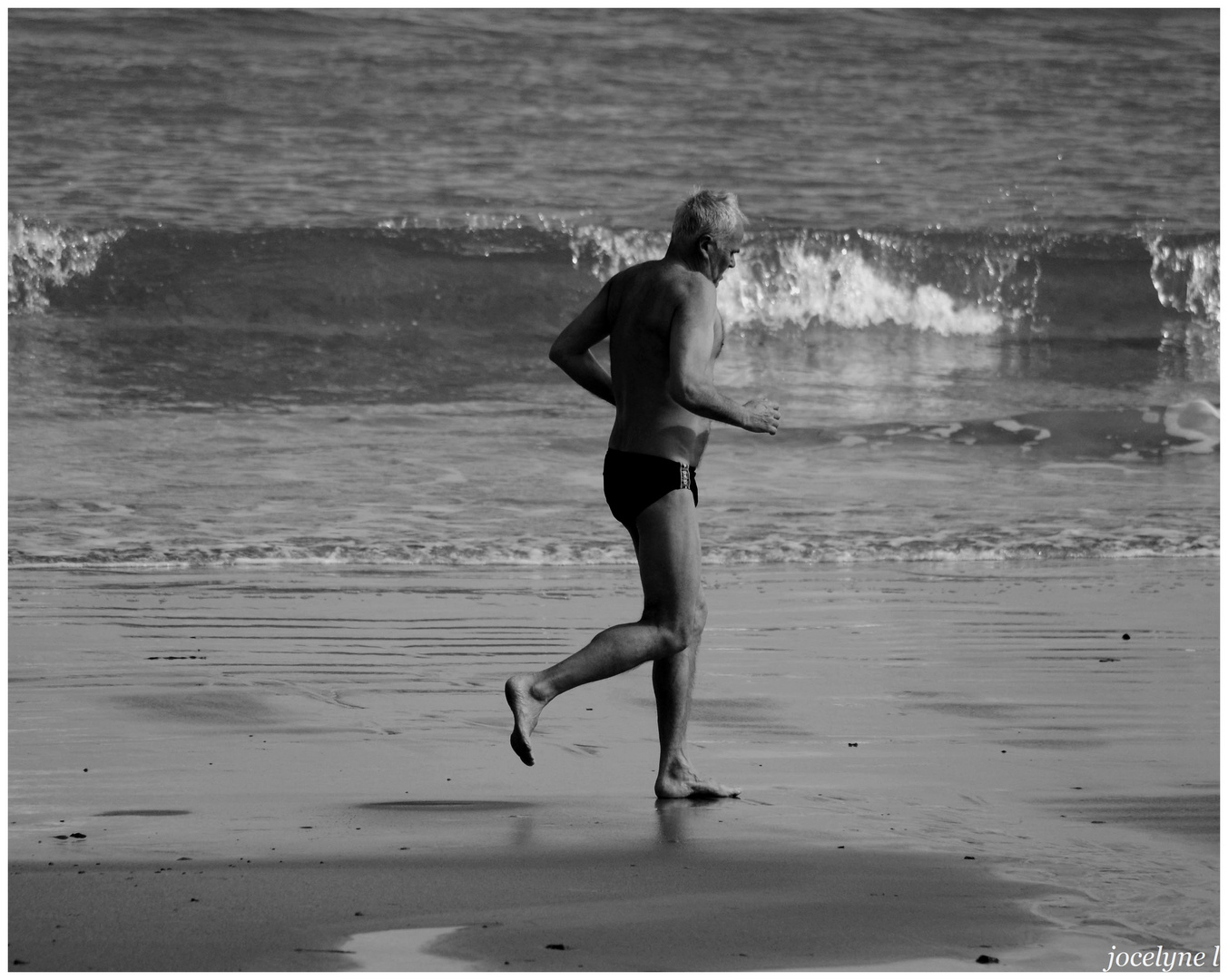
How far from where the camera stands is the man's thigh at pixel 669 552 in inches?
177

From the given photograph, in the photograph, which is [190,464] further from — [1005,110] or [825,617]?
[1005,110]

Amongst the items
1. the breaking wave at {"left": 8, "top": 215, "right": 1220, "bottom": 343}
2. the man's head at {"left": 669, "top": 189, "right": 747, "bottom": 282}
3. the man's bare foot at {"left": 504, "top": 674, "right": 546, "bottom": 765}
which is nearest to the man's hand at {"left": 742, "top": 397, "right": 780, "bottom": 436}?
the man's head at {"left": 669, "top": 189, "right": 747, "bottom": 282}

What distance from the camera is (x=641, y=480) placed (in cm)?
452

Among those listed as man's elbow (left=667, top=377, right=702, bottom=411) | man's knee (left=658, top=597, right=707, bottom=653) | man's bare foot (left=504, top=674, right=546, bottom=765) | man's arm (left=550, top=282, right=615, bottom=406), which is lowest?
man's bare foot (left=504, top=674, right=546, bottom=765)

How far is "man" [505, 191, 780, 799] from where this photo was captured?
446cm

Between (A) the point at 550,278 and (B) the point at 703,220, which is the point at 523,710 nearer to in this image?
(B) the point at 703,220

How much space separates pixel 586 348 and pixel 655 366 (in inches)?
12.4

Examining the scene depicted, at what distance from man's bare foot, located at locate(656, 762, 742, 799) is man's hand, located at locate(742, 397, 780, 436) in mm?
899

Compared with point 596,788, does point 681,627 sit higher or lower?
higher

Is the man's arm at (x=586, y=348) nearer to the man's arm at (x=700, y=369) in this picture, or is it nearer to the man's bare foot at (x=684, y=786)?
the man's arm at (x=700, y=369)

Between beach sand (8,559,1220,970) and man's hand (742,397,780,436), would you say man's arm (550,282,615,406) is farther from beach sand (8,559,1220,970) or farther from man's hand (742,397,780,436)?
beach sand (8,559,1220,970)

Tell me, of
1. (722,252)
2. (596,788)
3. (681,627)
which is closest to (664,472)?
(681,627)

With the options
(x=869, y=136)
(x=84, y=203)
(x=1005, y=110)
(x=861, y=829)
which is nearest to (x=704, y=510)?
(x=861, y=829)

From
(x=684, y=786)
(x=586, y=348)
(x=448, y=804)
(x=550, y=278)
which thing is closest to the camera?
(x=448, y=804)
